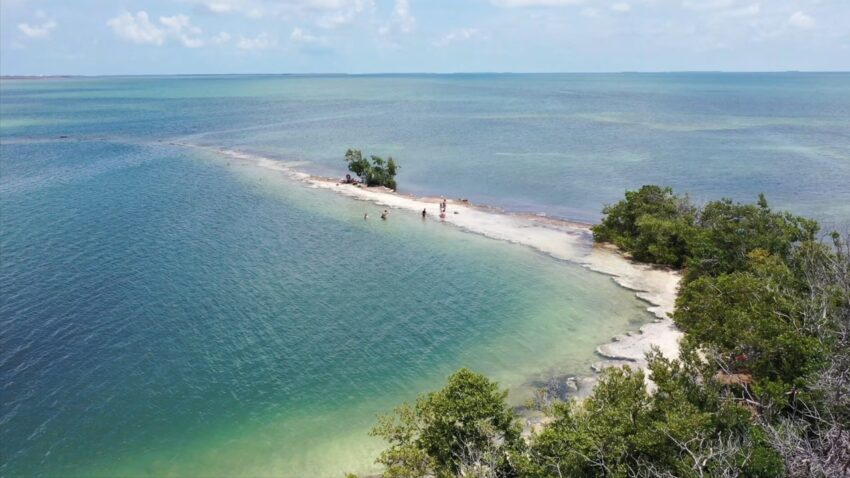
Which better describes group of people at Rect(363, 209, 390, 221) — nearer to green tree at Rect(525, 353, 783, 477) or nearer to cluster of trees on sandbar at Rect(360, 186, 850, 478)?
cluster of trees on sandbar at Rect(360, 186, 850, 478)

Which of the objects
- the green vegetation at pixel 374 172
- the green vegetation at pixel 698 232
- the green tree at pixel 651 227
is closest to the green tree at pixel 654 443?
the green vegetation at pixel 698 232

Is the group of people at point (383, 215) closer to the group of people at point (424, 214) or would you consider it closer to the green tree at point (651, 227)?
the group of people at point (424, 214)

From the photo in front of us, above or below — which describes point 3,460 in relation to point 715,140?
below

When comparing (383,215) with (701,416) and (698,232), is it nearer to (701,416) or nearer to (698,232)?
(698,232)

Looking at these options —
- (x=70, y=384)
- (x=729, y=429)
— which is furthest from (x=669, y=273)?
(x=70, y=384)

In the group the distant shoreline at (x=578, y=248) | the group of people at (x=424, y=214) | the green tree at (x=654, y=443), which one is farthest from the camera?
the group of people at (x=424, y=214)

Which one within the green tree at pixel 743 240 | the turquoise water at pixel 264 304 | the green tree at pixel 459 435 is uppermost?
the green tree at pixel 743 240

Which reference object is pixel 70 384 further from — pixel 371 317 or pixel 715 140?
pixel 715 140
